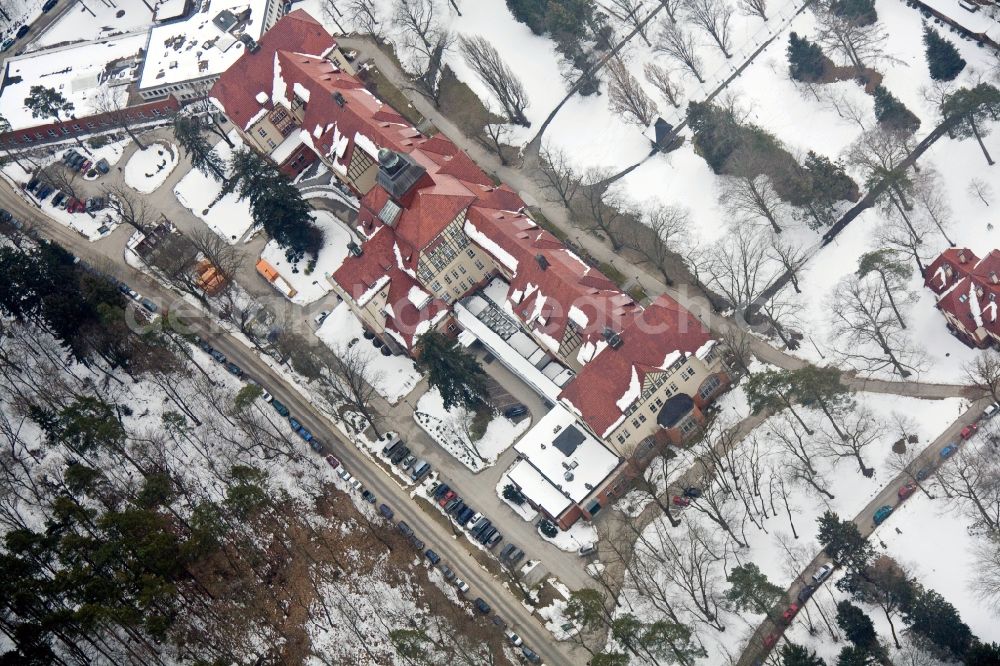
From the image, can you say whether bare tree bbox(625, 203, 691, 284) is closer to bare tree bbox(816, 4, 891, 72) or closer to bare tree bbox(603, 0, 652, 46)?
bare tree bbox(816, 4, 891, 72)

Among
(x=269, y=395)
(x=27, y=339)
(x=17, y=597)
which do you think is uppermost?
(x=269, y=395)

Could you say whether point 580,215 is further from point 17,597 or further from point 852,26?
point 17,597

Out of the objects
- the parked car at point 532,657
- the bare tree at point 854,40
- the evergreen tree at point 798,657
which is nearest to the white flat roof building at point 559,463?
the parked car at point 532,657

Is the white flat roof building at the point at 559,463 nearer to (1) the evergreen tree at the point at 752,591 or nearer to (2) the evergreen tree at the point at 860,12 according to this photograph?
(1) the evergreen tree at the point at 752,591

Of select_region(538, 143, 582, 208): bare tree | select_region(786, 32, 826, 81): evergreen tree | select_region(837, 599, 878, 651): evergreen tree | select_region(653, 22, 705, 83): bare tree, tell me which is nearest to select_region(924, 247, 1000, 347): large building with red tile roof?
select_region(837, 599, 878, 651): evergreen tree

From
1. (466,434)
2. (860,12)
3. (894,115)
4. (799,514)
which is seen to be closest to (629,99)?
(860,12)

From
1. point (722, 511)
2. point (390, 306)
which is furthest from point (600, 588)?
point (390, 306)
